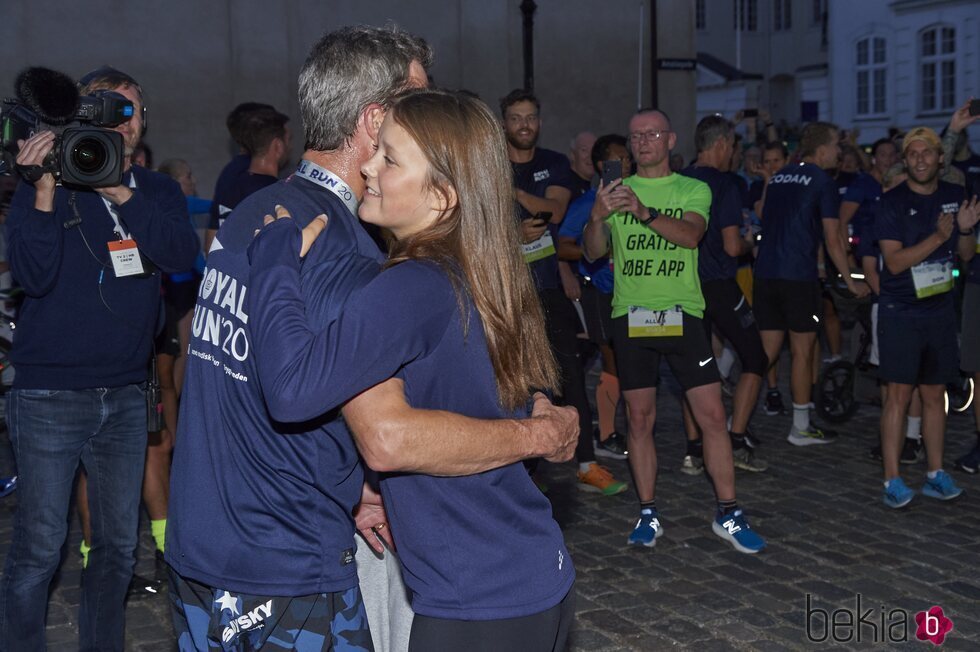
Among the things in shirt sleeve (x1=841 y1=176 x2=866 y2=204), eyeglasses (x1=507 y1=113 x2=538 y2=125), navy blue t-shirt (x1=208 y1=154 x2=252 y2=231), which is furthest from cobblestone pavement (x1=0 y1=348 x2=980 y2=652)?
shirt sleeve (x1=841 y1=176 x2=866 y2=204)

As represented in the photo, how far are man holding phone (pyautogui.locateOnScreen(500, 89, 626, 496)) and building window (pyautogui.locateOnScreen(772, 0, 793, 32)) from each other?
150 ft

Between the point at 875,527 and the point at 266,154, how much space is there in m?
3.88

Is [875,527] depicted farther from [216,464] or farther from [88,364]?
[216,464]

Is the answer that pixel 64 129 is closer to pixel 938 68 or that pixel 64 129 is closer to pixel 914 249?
pixel 914 249

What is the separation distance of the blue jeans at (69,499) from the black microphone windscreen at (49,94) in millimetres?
903

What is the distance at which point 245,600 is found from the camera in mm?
2406

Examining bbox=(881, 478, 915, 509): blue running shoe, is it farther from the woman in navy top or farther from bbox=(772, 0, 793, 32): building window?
bbox=(772, 0, 793, 32): building window

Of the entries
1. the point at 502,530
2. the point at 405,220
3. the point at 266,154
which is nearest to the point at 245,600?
the point at 502,530

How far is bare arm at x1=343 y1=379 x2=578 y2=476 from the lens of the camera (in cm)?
220

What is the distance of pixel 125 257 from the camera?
3.97 meters

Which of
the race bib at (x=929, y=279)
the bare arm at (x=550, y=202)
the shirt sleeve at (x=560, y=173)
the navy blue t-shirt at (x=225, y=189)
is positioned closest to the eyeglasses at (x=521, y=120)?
the shirt sleeve at (x=560, y=173)

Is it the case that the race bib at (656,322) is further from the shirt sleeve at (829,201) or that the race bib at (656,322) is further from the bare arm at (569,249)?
the shirt sleeve at (829,201)

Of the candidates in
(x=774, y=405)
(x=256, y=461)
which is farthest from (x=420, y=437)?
(x=774, y=405)

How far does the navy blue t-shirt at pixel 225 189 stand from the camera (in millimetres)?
6434
